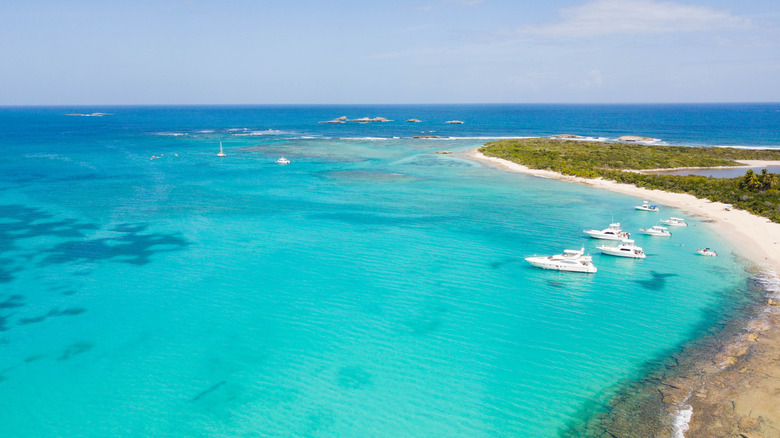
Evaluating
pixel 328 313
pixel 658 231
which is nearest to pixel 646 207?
pixel 658 231

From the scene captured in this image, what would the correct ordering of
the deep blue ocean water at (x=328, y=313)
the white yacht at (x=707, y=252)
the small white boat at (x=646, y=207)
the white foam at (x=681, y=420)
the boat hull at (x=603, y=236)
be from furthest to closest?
the small white boat at (x=646, y=207) → the boat hull at (x=603, y=236) → the white yacht at (x=707, y=252) → the deep blue ocean water at (x=328, y=313) → the white foam at (x=681, y=420)

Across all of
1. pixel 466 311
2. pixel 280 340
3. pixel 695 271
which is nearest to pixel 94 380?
pixel 280 340

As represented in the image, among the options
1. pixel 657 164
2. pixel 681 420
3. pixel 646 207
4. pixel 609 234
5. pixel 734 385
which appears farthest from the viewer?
pixel 657 164

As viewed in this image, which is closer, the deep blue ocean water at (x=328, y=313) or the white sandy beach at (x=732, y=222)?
the deep blue ocean water at (x=328, y=313)

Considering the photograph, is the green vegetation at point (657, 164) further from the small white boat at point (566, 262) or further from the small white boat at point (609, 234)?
the small white boat at point (566, 262)

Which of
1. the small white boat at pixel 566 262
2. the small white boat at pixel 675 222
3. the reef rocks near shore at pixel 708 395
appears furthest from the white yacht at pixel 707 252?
the reef rocks near shore at pixel 708 395

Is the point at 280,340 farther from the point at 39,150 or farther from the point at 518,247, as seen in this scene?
the point at 39,150

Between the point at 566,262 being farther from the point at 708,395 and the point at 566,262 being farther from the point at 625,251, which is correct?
the point at 708,395
